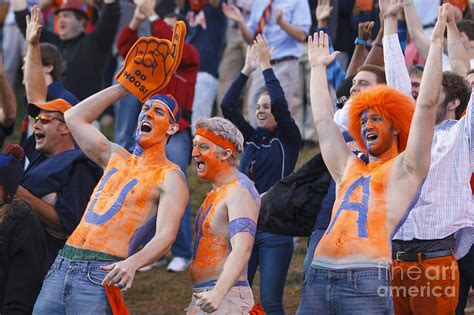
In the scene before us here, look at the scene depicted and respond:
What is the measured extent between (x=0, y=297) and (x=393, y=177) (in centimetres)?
271

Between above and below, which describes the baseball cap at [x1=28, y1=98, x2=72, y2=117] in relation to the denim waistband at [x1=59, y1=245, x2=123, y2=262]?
above

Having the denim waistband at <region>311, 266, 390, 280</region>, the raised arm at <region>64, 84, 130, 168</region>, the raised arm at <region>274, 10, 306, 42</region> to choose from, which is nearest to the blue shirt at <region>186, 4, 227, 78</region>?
the raised arm at <region>274, 10, 306, 42</region>

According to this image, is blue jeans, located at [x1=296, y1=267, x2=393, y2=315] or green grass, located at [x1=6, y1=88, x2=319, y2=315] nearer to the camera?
blue jeans, located at [x1=296, y1=267, x2=393, y2=315]

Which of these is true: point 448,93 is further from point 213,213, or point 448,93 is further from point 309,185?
point 213,213

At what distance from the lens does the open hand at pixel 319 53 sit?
5.59m

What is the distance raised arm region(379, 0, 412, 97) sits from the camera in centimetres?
599

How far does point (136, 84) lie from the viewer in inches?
247

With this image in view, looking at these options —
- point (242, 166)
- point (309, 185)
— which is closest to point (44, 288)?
point (309, 185)

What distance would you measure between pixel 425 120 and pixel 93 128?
88.4 inches

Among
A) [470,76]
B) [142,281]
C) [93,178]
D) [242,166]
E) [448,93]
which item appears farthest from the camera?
[142,281]

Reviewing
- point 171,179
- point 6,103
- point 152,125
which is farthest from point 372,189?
point 6,103

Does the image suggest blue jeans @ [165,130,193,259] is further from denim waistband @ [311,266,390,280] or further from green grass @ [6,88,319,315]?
denim waistband @ [311,266,390,280]

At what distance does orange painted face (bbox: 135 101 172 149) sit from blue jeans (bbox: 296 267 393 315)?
58.3 inches

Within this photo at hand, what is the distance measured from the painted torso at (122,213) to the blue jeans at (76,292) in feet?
0.41
